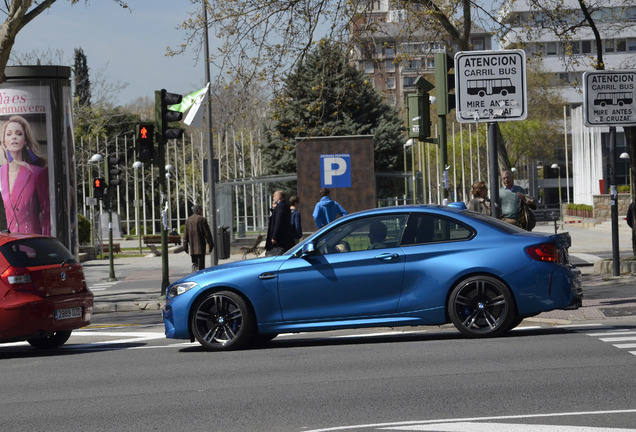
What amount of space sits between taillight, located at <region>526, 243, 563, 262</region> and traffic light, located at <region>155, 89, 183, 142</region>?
33.1 ft

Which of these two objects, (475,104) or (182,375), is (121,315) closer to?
(475,104)

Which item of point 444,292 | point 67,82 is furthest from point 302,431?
point 67,82

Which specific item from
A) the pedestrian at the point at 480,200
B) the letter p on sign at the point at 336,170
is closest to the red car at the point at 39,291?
the pedestrian at the point at 480,200

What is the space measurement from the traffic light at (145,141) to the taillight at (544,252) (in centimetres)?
1075

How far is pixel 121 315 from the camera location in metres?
18.6

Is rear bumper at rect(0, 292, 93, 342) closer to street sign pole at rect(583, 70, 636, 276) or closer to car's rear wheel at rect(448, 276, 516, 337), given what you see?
car's rear wheel at rect(448, 276, 516, 337)

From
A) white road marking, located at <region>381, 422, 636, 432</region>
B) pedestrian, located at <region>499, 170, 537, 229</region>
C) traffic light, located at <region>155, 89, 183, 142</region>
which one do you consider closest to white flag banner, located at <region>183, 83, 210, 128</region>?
traffic light, located at <region>155, 89, 183, 142</region>

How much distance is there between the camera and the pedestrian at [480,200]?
16297 mm

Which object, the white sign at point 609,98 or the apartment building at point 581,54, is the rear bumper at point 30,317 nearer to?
the white sign at point 609,98

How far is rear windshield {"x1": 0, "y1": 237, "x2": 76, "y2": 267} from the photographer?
1270 centimetres

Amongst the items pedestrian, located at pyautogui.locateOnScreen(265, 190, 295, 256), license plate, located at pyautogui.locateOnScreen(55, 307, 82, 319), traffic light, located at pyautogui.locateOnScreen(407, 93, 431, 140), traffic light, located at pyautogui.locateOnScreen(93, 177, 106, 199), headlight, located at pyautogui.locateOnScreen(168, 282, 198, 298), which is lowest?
license plate, located at pyautogui.locateOnScreen(55, 307, 82, 319)

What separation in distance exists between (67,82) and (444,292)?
12202mm

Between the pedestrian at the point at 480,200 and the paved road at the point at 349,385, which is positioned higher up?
the pedestrian at the point at 480,200

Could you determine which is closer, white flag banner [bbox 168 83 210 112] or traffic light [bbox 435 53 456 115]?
traffic light [bbox 435 53 456 115]
